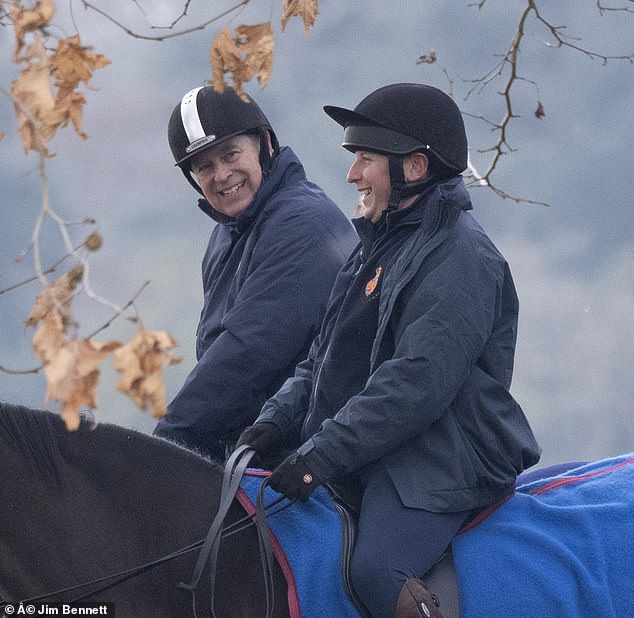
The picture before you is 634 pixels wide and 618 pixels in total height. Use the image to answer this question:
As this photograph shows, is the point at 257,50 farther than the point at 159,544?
No

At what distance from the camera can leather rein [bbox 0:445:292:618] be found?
3.57m

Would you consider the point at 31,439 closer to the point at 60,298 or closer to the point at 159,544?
the point at 159,544

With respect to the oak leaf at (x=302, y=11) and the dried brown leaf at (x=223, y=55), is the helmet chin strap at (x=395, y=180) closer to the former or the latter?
the oak leaf at (x=302, y=11)

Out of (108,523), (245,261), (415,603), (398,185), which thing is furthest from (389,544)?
(245,261)

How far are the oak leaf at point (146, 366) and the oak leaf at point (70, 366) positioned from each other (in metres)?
0.04

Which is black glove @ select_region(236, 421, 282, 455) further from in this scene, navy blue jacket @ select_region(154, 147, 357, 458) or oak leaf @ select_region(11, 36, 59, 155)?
oak leaf @ select_region(11, 36, 59, 155)

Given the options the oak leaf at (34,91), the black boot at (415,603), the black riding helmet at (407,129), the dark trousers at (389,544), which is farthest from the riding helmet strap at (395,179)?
the oak leaf at (34,91)

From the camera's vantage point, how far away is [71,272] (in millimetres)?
2523

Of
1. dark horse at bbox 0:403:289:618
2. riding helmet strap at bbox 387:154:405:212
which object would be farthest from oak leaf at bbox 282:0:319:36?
dark horse at bbox 0:403:289:618

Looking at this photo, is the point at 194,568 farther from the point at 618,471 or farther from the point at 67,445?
the point at 618,471

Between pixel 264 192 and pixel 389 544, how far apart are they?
2.21 meters

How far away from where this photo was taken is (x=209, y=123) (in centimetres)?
531

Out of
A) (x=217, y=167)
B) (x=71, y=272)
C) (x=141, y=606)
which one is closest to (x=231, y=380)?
(x=217, y=167)

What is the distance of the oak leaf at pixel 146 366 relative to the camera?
238 cm
